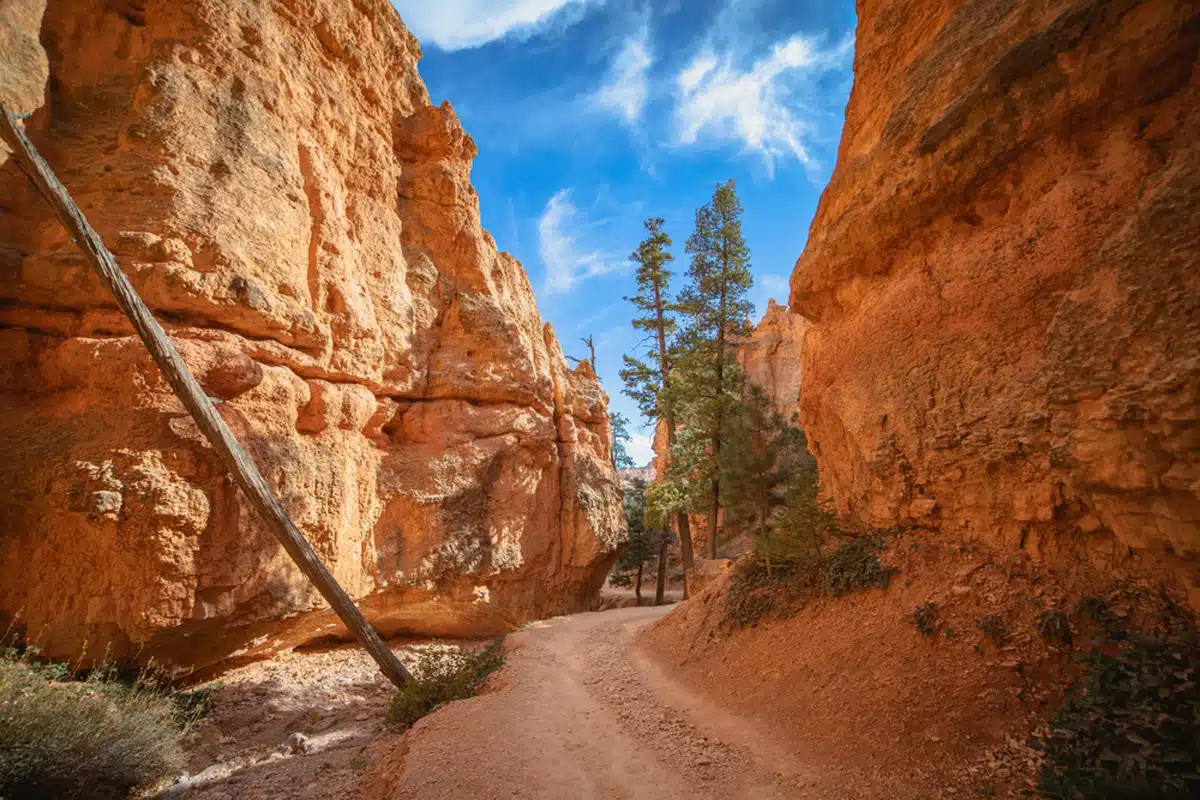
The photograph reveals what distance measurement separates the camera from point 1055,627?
4598 millimetres

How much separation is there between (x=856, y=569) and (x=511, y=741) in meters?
5.43

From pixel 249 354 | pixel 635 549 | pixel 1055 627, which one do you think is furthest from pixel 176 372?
pixel 635 549

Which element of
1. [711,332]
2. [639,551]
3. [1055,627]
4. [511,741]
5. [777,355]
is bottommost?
[511,741]

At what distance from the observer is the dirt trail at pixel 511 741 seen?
479cm

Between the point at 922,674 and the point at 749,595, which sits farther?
the point at 749,595

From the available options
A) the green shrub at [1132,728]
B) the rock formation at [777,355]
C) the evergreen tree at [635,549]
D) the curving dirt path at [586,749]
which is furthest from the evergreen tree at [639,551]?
the rock formation at [777,355]

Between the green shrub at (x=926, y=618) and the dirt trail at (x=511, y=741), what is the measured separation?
2.24 meters

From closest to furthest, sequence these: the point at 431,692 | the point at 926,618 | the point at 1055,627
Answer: the point at 1055,627 < the point at 926,618 < the point at 431,692

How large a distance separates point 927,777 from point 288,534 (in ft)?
30.4

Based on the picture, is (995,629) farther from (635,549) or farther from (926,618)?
(635,549)

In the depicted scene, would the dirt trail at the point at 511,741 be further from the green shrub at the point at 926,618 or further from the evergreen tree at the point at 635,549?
the evergreen tree at the point at 635,549

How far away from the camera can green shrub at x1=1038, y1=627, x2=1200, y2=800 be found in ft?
9.70

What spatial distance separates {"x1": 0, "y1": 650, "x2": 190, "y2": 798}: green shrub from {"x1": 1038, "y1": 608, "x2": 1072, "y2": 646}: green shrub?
10.8 m

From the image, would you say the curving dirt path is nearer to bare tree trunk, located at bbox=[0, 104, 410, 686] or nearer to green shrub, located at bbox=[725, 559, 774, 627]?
green shrub, located at bbox=[725, 559, 774, 627]
